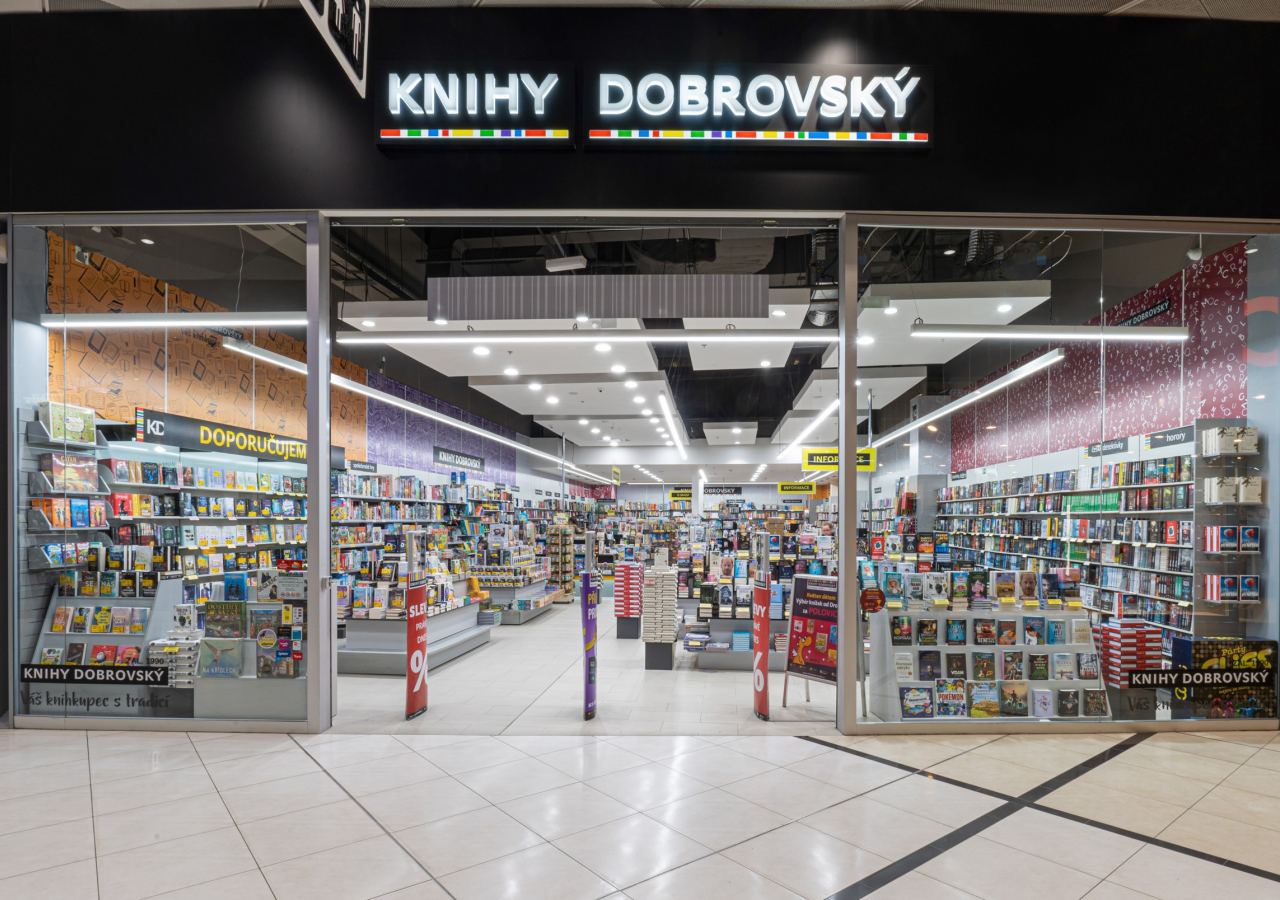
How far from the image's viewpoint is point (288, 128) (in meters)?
4.94

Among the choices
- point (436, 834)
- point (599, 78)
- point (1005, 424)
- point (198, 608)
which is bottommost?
point (436, 834)

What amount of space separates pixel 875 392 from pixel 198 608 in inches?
267

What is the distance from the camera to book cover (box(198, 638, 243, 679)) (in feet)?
16.5

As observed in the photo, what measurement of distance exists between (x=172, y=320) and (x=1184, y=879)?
7.58 meters

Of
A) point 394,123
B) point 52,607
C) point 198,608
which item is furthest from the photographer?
point 198,608

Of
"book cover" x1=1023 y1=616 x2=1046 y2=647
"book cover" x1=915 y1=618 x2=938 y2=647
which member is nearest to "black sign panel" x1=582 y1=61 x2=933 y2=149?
"book cover" x1=915 y1=618 x2=938 y2=647

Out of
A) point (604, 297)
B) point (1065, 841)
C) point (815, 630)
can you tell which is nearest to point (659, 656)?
point (815, 630)

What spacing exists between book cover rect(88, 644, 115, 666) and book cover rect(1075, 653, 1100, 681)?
727 cm

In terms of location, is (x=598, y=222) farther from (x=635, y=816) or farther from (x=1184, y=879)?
(x=1184, y=879)

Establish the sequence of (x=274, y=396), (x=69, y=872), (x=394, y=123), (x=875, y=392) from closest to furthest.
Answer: (x=69, y=872) < (x=394, y=123) < (x=875, y=392) < (x=274, y=396)

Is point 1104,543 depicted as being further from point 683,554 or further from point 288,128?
point 288,128

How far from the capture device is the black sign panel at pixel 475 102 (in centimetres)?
484

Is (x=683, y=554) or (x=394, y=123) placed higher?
(x=394, y=123)

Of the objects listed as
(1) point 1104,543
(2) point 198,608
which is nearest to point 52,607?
(2) point 198,608
